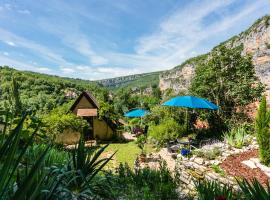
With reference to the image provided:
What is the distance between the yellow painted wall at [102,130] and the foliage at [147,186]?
11.1 m

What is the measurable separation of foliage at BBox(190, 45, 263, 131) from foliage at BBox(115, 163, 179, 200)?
7.00m

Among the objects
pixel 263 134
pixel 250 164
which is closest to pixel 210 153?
pixel 250 164

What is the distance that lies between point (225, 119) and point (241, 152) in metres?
3.71

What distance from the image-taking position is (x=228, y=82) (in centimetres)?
1134

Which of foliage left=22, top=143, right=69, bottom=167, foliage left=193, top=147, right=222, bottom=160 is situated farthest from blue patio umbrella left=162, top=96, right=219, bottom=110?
foliage left=22, top=143, right=69, bottom=167

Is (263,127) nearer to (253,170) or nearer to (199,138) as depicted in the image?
(253,170)

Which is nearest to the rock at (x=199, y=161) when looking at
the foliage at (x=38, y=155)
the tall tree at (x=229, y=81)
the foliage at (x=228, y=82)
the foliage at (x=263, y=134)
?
the foliage at (x=263, y=134)

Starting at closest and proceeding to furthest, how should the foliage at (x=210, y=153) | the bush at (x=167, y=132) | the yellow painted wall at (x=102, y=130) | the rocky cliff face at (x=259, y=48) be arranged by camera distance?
the foliage at (x=210, y=153) → the bush at (x=167, y=132) → the yellow painted wall at (x=102, y=130) → the rocky cliff face at (x=259, y=48)

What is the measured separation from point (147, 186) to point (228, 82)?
8.75 m

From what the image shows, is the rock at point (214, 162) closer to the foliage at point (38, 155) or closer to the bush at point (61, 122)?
the foliage at point (38, 155)

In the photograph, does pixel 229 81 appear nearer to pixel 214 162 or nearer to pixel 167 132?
pixel 167 132

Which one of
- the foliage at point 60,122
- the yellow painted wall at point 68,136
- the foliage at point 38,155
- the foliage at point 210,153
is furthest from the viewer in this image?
the yellow painted wall at point 68,136

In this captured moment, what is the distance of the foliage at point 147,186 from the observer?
4.03 metres

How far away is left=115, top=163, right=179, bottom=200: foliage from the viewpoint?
4.03 metres
